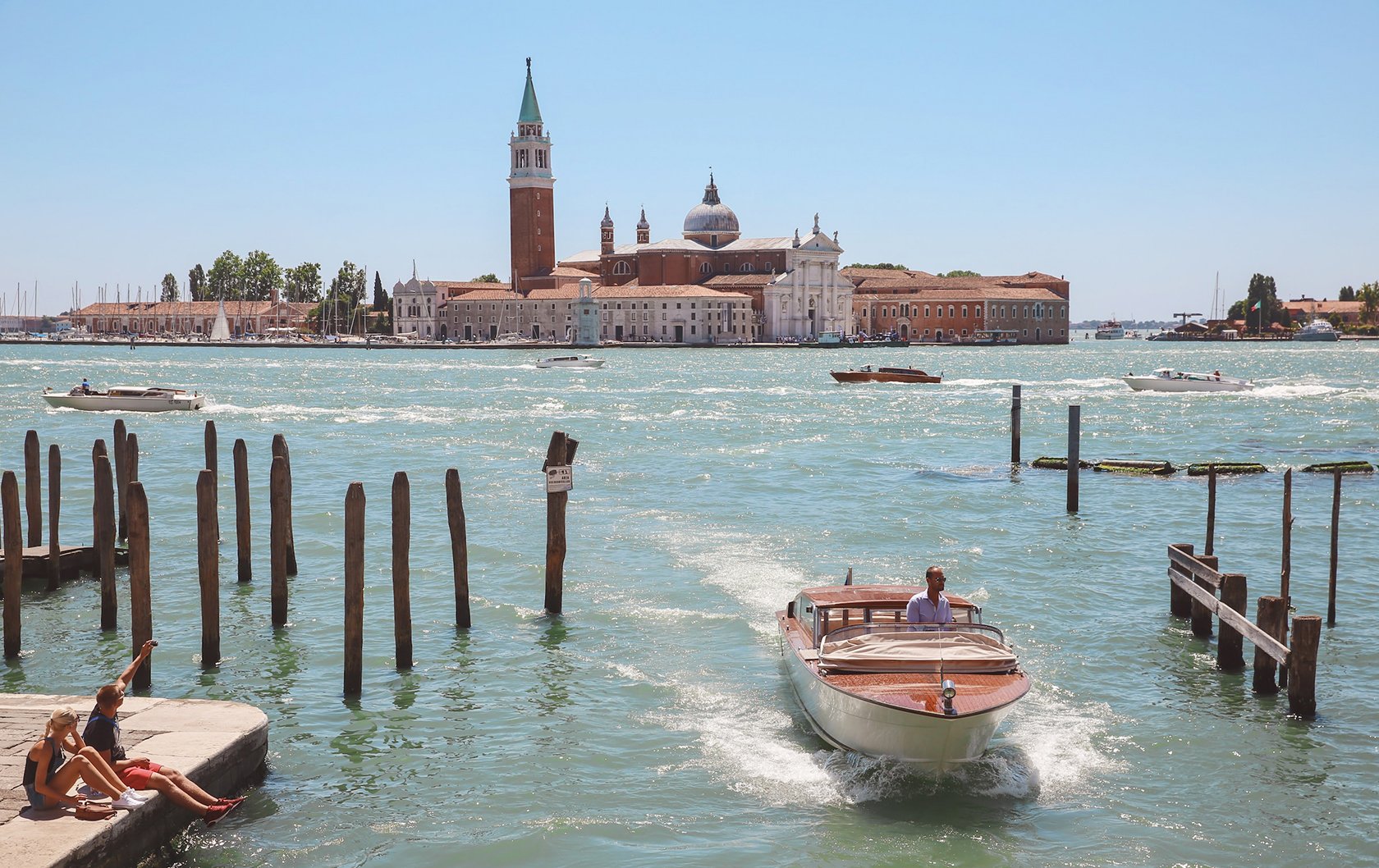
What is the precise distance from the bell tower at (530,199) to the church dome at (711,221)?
13.2 metres

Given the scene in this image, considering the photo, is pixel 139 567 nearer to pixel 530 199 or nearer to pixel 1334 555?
pixel 1334 555

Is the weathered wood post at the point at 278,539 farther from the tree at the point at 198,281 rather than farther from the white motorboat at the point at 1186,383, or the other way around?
the tree at the point at 198,281

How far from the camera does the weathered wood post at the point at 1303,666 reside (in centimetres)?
1028

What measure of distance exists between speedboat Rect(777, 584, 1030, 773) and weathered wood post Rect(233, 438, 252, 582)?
6.80 m

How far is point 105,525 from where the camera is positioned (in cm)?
Answer: 1262

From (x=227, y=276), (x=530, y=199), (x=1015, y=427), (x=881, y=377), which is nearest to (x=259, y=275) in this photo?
(x=227, y=276)

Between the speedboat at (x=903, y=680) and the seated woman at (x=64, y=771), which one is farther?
the speedboat at (x=903, y=680)

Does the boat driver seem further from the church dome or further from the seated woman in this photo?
the church dome

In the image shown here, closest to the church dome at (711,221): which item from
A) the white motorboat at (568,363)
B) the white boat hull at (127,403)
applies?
the white motorboat at (568,363)

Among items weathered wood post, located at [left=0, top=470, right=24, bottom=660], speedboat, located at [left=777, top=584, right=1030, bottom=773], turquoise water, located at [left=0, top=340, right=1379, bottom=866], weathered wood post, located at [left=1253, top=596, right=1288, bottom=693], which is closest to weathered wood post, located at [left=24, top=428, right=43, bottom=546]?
turquoise water, located at [left=0, top=340, right=1379, bottom=866]

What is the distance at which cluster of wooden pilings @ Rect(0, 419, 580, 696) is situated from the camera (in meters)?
10.7

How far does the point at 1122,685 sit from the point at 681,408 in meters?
38.2

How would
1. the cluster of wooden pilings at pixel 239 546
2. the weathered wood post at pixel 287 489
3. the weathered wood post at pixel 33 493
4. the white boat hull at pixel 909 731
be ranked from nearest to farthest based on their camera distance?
1. the white boat hull at pixel 909 731
2. the cluster of wooden pilings at pixel 239 546
3. the weathered wood post at pixel 287 489
4. the weathered wood post at pixel 33 493

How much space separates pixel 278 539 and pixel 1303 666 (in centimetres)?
873
